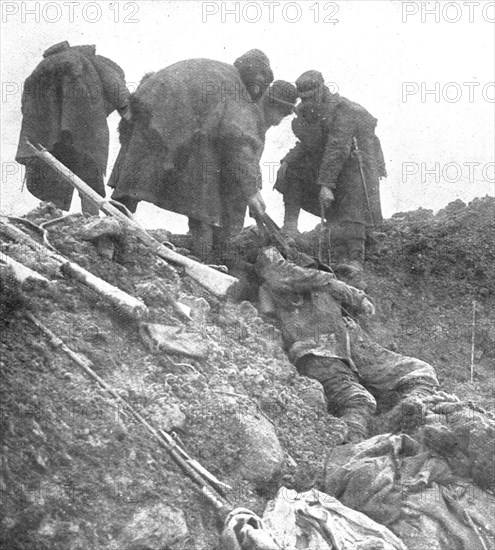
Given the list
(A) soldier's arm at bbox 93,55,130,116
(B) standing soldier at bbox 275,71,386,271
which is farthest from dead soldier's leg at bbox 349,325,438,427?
(A) soldier's arm at bbox 93,55,130,116

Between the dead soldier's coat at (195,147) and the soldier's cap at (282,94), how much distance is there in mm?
399

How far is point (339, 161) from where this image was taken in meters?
11.1

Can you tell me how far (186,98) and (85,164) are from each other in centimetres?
106

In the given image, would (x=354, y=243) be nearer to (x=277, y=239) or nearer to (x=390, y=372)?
(x=277, y=239)

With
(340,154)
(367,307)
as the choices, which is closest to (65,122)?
(340,154)

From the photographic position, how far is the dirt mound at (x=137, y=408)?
19.8 feet

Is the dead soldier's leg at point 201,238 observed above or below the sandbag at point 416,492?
above

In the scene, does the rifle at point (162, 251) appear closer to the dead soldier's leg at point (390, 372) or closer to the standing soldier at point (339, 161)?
the dead soldier's leg at point (390, 372)

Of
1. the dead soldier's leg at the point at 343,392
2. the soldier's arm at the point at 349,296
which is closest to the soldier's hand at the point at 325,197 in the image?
the soldier's arm at the point at 349,296

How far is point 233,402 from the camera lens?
7375mm

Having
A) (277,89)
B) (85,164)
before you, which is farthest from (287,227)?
(85,164)

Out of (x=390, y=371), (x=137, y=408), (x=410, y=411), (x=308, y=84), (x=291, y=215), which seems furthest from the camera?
(x=291, y=215)

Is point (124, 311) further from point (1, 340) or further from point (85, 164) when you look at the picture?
point (85, 164)

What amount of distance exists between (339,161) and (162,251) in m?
2.66
